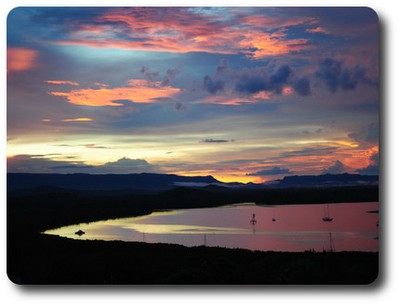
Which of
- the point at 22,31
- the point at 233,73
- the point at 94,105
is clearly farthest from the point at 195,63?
the point at 22,31

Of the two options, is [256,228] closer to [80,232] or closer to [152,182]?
[152,182]

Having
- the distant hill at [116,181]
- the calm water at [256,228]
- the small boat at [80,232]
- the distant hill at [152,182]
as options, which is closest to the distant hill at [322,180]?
the distant hill at [152,182]

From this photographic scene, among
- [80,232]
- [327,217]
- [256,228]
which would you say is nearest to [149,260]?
[80,232]

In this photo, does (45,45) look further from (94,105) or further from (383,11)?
(383,11)

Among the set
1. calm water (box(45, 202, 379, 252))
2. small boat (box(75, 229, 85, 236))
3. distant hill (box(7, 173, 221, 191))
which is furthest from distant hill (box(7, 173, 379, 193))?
small boat (box(75, 229, 85, 236))

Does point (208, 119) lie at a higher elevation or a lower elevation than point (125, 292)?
higher

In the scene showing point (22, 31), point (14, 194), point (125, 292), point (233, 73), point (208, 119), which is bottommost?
point (125, 292)

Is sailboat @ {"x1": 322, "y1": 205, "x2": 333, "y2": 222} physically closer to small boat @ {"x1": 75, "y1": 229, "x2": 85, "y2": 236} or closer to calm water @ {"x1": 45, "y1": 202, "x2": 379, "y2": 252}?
calm water @ {"x1": 45, "y1": 202, "x2": 379, "y2": 252}
